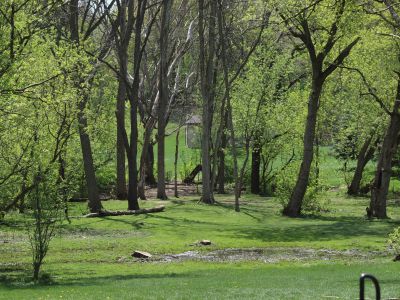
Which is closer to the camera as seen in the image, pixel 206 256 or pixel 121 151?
pixel 206 256

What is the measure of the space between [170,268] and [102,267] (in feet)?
6.19

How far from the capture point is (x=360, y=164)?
1911 inches

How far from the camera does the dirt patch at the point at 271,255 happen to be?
71.7 ft

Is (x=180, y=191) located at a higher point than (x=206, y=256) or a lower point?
higher

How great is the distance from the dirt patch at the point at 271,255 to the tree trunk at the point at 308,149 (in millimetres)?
10184

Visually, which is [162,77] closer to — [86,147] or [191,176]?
[86,147]

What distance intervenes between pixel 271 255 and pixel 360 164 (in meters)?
27.3

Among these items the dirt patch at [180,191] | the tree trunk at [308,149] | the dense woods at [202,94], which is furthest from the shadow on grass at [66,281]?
the dirt patch at [180,191]

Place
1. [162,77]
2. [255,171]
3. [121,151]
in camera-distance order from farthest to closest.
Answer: [255,171] → [121,151] → [162,77]

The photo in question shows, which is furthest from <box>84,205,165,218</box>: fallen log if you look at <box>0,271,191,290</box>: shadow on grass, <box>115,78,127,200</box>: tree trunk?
<box>0,271,191,290</box>: shadow on grass

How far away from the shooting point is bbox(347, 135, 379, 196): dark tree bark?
47537mm

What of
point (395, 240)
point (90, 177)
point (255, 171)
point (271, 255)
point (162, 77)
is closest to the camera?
point (395, 240)

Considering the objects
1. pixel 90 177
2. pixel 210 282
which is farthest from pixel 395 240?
pixel 90 177

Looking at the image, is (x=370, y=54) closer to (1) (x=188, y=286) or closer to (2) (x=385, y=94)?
(2) (x=385, y=94)
